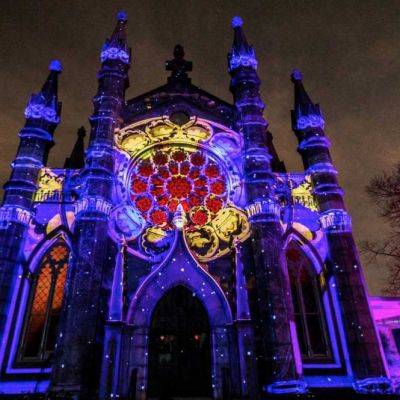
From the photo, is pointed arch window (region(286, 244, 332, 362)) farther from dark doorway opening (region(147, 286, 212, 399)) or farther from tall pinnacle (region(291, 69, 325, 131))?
tall pinnacle (region(291, 69, 325, 131))

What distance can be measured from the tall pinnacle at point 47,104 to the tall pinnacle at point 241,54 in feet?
31.3

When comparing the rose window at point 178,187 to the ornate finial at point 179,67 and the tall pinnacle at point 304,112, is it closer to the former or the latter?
the tall pinnacle at point 304,112

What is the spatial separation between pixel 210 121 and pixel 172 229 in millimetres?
6171

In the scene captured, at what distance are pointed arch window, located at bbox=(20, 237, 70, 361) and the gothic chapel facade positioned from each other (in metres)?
0.05

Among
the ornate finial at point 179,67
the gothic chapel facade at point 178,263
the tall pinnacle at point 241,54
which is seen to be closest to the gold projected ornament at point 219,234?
the gothic chapel facade at point 178,263

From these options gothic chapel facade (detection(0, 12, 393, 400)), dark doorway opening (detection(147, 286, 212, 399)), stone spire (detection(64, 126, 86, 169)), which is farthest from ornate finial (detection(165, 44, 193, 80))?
dark doorway opening (detection(147, 286, 212, 399))

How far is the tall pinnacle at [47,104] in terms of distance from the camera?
58.1ft

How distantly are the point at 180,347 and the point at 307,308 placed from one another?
5298 mm

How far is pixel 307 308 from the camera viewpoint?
48.5 ft

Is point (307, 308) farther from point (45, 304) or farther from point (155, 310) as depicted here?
point (45, 304)

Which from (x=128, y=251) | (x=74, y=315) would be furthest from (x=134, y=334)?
(x=128, y=251)

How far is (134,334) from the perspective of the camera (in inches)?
523

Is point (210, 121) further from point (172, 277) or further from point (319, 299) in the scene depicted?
point (319, 299)

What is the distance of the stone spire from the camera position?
74.7ft
